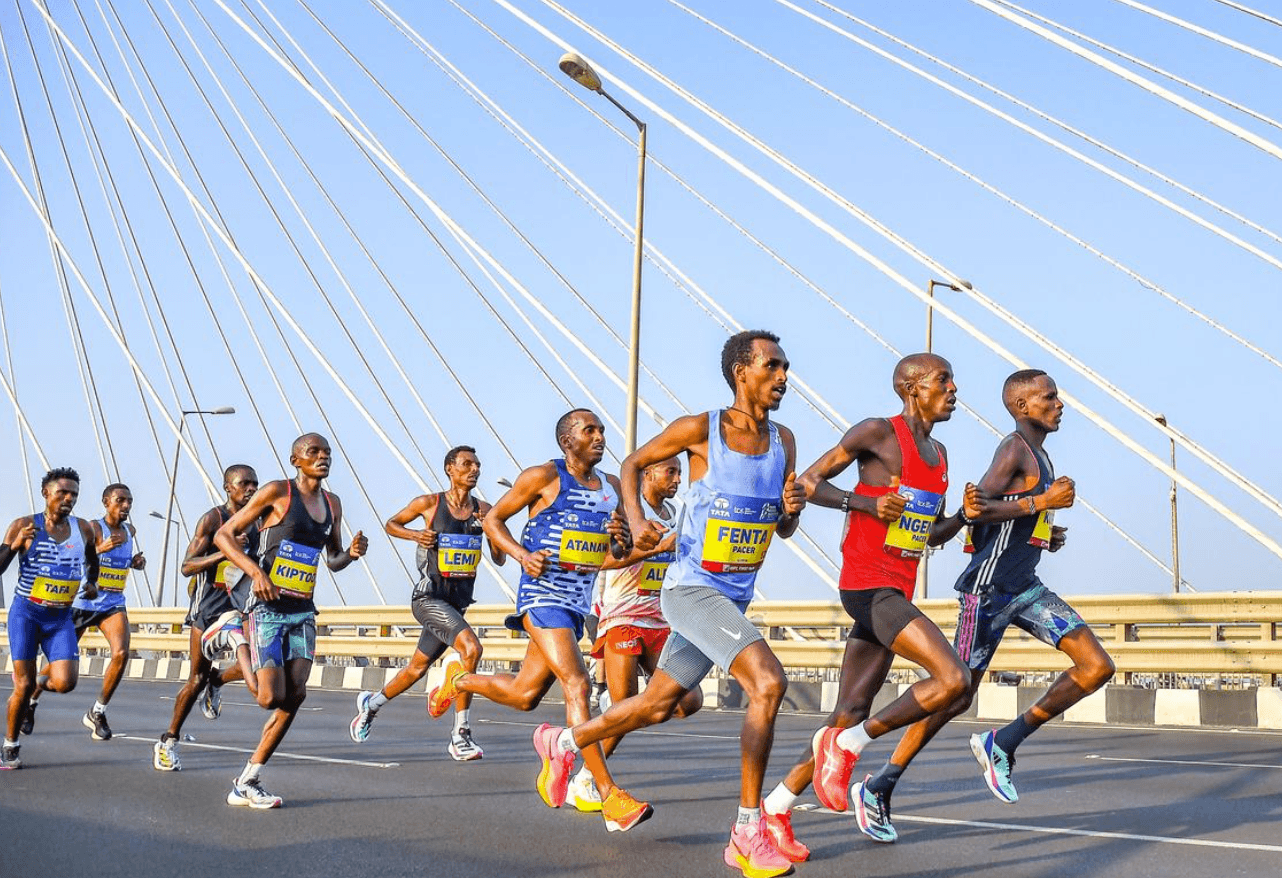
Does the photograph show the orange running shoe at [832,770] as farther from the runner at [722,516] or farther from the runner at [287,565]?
the runner at [287,565]

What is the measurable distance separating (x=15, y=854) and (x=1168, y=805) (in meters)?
5.28

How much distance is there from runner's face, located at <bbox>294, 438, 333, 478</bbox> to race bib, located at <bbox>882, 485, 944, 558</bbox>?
344cm

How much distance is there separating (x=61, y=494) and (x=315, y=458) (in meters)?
2.90

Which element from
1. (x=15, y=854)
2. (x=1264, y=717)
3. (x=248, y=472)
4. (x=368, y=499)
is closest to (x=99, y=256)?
(x=368, y=499)

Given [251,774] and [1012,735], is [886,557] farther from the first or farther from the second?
[251,774]

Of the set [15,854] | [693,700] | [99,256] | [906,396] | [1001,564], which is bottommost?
[15,854]

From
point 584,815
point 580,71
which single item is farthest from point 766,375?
point 580,71

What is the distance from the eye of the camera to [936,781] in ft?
29.1

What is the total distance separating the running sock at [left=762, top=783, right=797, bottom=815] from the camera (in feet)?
18.9

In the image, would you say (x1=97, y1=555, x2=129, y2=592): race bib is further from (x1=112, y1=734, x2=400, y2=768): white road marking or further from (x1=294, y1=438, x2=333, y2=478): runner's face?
(x1=294, y1=438, x2=333, y2=478): runner's face

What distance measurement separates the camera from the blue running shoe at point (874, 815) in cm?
629

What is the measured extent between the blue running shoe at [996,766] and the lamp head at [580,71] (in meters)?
11.5

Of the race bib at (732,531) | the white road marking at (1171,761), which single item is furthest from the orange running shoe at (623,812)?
the white road marking at (1171,761)

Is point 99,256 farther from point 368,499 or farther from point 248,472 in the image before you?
point 248,472
